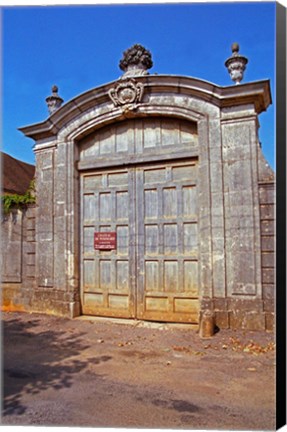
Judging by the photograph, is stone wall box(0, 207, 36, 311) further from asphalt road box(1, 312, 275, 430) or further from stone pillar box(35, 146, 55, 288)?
asphalt road box(1, 312, 275, 430)

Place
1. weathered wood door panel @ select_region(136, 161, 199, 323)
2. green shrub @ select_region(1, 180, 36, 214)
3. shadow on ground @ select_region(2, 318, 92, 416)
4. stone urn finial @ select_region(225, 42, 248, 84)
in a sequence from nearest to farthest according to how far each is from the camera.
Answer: shadow on ground @ select_region(2, 318, 92, 416), stone urn finial @ select_region(225, 42, 248, 84), weathered wood door panel @ select_region(136, 161, 199, 323), green shrub @ select_region(1, 180, 36, 214)

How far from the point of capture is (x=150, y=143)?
6.19 m

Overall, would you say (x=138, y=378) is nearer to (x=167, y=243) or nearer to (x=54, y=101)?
(x=167, y=243)

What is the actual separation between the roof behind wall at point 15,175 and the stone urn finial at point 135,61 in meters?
8.83

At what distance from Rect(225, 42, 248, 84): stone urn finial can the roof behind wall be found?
10.4 metres

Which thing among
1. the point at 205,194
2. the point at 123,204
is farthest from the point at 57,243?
the point at 205,194

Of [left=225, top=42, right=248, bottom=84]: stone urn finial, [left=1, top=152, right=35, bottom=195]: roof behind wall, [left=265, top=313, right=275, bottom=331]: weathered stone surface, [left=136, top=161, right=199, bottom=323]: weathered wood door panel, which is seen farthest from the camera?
[left=1, top=152, right=35, bottom=195]: roof behind wall

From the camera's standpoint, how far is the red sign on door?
630 centimetres

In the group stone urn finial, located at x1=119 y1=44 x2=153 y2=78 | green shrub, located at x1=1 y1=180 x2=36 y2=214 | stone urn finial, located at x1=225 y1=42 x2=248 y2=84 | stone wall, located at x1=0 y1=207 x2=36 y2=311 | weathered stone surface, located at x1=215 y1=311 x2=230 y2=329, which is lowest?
weathered stone surface, located at x1=215 y1=311 x2=230 y2=329

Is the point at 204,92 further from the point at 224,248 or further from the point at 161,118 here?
the point at 224,248

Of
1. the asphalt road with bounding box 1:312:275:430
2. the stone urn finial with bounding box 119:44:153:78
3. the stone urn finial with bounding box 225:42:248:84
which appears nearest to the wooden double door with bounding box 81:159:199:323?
the asphalt road with bounding box 1:312:275:430

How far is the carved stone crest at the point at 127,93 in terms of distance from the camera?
237 inches

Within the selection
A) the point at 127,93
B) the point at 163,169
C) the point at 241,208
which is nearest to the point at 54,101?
the point at 127,93

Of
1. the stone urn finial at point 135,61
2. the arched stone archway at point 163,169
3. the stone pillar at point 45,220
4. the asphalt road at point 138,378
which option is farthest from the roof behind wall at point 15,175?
the asphalt road at point 138,378
